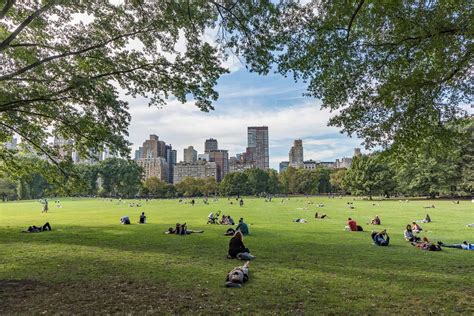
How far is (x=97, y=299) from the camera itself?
799 cm

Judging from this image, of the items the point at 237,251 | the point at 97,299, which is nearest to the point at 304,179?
the point at 237,251

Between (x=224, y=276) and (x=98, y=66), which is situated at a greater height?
(x=98, y=66)

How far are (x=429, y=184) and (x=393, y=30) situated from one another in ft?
258

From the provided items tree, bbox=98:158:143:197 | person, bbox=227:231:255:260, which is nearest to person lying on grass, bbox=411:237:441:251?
person, bbox=227:231:255:260

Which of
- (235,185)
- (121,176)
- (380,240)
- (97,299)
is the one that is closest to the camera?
(97,299)

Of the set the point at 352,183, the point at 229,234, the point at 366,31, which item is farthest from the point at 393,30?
the point at 352,183

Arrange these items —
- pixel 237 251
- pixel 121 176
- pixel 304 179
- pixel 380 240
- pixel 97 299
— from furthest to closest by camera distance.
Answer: pixel 304 179
pixel 121 176
pixel 380 240
pixel 237 251
pixel 97 299

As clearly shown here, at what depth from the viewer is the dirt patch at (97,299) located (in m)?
7.27

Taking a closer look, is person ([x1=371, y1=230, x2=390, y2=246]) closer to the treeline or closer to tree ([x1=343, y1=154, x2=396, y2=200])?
the treeline

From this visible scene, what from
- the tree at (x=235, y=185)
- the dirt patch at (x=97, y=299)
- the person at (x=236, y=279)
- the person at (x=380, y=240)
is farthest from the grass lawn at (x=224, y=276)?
the tree at (x=235, y=185)

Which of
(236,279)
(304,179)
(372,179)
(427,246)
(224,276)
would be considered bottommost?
(427,246)

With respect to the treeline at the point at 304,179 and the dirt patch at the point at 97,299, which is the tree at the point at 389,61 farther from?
the dirt patch at the point at 97,299

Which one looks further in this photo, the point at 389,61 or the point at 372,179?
the point at 372,179

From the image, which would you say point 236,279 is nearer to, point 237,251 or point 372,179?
point 237,251
